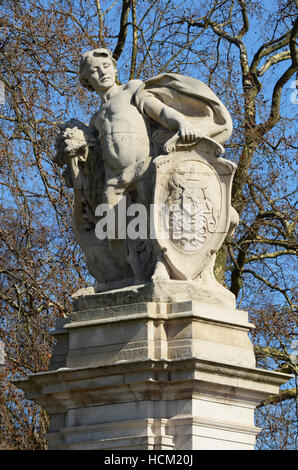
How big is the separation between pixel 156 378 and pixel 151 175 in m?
1.54

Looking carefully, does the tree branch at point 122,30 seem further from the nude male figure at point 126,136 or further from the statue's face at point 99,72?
the nude male figure at point 126,136

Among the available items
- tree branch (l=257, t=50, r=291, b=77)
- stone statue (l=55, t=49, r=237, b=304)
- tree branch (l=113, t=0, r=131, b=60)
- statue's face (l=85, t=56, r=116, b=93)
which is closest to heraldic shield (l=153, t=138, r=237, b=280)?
stone statue (l=55, t=49, r=237, b=304)

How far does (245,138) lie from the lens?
16.9m

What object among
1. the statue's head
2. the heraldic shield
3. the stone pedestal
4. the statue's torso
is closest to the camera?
the stone pedestal

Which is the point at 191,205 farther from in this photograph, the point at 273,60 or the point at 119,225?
the point at 273,60

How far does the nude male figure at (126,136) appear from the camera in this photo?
11.0m

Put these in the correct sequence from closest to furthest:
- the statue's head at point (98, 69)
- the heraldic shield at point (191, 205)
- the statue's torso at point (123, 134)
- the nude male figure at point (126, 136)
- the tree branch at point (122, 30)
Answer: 1. the heraldic shield at point (191, 205)
2. the nude male figure at point (126, 136)
3. the statue's torso at point (123, 134)
4. the statue's head at point (98, 69)
5. the tree branch at point (122, 30)

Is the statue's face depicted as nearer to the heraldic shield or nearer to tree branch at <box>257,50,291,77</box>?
the heraldic shield

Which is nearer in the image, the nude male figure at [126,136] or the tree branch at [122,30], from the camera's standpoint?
the nude male figure at [126,136]

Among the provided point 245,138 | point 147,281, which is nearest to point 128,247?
point 147,281

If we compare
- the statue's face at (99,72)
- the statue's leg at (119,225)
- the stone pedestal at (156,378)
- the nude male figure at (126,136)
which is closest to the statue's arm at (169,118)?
the nude male figure at (126,136)

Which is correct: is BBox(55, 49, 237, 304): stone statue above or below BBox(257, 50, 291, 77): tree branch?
below

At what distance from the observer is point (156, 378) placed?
10359mm

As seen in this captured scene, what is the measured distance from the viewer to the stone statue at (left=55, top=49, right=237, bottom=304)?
1078 centimetres
